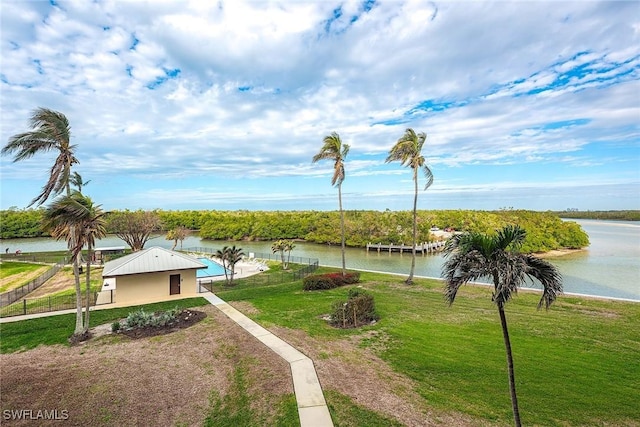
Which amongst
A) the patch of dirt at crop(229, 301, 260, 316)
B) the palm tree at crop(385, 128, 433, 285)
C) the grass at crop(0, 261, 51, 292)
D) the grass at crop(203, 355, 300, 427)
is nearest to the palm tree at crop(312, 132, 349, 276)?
the palm tree at crop(385, 128, 433, 285)

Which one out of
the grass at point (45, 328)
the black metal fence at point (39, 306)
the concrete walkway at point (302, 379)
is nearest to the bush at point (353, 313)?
the concrete walkway at point (302, 379)

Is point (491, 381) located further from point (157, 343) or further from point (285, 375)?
point (157, 343)

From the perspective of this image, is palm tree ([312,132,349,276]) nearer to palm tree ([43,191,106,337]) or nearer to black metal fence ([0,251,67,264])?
palm tree ([43,191,106,337])

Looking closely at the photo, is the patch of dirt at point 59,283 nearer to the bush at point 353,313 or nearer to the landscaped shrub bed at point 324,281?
the landscaped shrub bed at point 324,281

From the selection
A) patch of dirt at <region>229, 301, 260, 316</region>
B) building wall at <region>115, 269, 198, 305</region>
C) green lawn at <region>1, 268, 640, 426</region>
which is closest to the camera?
green lawn at <region>1, 268, 640, 426</region>

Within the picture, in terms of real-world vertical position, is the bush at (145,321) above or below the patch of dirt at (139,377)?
above

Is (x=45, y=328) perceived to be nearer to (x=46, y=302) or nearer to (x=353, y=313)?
(x=46, y=302)
